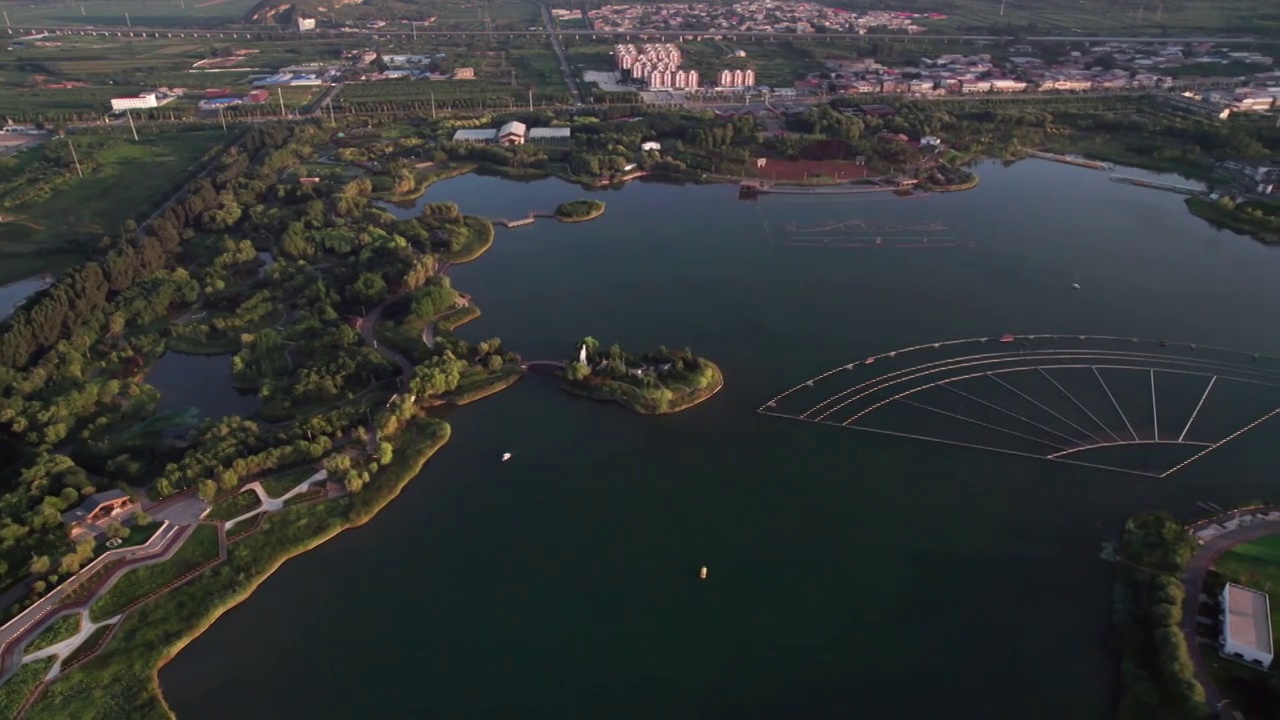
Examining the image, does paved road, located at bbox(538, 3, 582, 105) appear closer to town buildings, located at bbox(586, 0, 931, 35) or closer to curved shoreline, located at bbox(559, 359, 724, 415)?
town buildings, located at bbox(586, 0, 931, 35)

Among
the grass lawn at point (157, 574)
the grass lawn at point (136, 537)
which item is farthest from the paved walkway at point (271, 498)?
the grass lawn at point (136, 537)

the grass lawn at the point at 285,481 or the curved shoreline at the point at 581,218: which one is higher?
the curved shoreline at the point at 581,218

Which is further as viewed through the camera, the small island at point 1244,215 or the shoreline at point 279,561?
the small island at point 1244,215

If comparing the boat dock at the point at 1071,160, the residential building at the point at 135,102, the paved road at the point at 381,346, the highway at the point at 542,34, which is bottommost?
the paved road at the point at 381,346

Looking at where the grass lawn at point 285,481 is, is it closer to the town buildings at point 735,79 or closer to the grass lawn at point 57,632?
the grass lawn at point 57,632

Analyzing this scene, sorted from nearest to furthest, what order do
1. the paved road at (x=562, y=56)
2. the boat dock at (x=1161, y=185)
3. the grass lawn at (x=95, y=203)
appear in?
1. the grass lawn at (x=95, y=203)
2. the boat dock at (x=1161, y=185)
3. the paved road at (x=562, y=56)

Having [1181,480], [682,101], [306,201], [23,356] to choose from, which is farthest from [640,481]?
[682,101]
